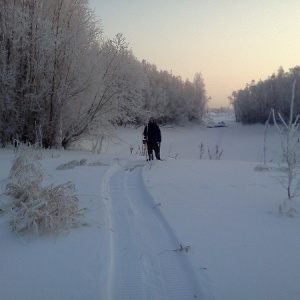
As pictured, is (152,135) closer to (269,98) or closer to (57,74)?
(57,74)

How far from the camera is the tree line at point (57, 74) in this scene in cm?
1678

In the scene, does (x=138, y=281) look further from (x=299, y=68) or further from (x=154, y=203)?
(x=299, y=68)

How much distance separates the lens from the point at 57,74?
1764 cm

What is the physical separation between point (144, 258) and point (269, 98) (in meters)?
58.4

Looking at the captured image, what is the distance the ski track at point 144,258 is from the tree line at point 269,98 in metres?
50.7

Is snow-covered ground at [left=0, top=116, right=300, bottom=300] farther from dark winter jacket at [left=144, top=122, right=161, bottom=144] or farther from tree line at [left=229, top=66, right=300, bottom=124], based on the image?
tree line at [left=229, top=66, right=300, bottom=124]

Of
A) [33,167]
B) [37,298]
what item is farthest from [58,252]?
[33,167]

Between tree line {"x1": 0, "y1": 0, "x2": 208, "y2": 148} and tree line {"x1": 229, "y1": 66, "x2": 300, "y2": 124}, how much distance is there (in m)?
39.7

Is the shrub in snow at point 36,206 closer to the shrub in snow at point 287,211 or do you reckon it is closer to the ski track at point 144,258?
the ski track at point 144,258

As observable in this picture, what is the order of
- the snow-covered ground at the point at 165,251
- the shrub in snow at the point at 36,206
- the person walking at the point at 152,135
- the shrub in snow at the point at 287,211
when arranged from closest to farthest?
the snow-covered ground at the point at 165,251 → the shrub in snow at the point at 36,206 → the shrub in snow at the point at 287,211 → the person walking at the point at 152,135

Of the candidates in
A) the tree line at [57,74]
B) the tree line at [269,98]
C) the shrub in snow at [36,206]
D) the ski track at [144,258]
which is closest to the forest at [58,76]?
the tree line at [57,74]

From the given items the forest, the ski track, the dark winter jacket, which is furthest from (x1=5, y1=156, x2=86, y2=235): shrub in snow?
the forest

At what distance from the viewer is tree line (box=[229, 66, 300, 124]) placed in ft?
175

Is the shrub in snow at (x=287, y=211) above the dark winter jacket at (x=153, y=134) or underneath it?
underneath
